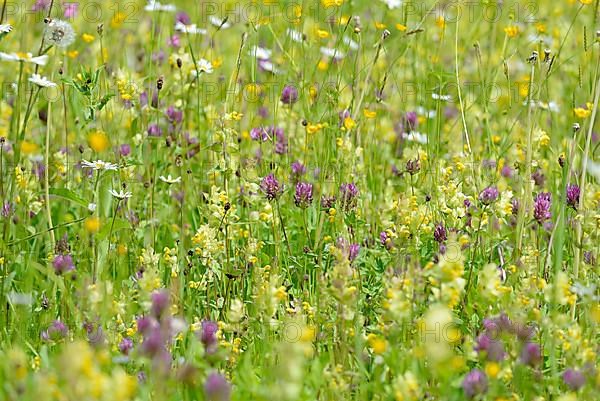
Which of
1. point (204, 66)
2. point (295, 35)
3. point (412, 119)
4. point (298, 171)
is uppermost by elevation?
point (295, 35)

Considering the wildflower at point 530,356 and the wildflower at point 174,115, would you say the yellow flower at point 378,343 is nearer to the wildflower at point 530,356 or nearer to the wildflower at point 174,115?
the wildflower at point 530,356

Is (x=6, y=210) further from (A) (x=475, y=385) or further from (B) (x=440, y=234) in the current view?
(A) (x=475, y=385)

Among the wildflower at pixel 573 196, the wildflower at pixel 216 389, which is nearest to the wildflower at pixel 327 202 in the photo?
the wildflower at pixel 573 196

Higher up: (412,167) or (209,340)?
(412,167)

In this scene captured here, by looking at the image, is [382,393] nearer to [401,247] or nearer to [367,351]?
[367,351]

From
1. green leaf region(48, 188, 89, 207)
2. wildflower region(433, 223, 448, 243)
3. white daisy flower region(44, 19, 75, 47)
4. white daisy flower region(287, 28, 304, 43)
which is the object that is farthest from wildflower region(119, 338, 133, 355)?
white daisy flower region(287, 28, 304, 43)

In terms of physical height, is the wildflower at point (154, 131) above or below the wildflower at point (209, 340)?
above

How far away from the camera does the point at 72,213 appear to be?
2.95 m

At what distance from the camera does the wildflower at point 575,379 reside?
1762 mm

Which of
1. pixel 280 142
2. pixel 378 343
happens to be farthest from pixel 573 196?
pixel 280 142

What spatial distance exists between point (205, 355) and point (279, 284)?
494mm

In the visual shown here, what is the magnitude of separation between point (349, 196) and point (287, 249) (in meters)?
0.22

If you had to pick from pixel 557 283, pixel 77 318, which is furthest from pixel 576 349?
pixel 77 318

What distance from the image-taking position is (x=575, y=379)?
176 cm
